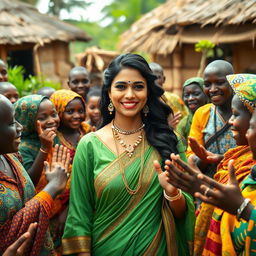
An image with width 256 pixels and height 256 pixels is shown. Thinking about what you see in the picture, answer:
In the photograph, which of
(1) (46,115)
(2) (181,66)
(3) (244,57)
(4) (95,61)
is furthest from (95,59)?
(1) (46,115)

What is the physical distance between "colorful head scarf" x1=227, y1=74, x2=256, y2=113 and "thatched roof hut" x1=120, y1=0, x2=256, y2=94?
6623 millimetres

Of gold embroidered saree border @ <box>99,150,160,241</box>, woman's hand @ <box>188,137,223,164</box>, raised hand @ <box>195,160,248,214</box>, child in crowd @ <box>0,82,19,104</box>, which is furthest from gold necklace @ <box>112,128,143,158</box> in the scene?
child in crowd @ <box>0,82,19,104</box>

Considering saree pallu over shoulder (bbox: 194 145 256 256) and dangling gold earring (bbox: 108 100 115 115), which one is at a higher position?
dangling gold earring (bbox: 108 100 115 115)

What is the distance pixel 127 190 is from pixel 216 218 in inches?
24.7

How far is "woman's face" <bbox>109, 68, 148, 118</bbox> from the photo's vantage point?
11.2 ft

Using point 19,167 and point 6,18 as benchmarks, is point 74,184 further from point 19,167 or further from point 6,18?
point 6,18

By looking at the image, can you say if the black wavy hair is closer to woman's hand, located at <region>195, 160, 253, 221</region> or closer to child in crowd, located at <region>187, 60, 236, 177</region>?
woman's hand, located at <region>195, 160, 253, 221</region>

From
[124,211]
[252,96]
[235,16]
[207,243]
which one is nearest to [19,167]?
[124,211]

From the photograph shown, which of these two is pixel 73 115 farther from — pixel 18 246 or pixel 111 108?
pixel 18 246

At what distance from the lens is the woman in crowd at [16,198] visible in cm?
296

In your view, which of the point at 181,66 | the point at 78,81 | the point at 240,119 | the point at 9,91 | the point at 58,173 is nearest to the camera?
the point at 240,119

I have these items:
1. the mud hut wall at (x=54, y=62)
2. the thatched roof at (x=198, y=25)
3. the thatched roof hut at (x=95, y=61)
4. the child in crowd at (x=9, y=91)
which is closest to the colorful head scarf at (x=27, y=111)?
the child in crowd at (x=9, y=91)

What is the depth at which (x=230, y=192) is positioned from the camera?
2.60 metres

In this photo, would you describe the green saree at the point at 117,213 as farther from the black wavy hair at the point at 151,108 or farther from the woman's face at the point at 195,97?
the woman's face at the point at 195,97
